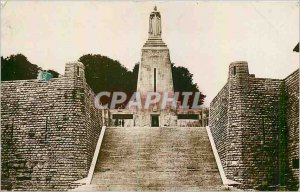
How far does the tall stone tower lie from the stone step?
A: 8115 mm

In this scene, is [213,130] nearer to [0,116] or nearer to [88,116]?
[88,116]

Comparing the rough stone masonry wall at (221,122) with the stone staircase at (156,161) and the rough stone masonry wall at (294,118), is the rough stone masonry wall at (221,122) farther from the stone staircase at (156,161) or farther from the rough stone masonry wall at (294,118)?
the rough stone masonry wall at (294,118)

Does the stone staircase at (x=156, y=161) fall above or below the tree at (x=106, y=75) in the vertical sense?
below

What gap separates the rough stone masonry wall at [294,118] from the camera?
16672 mm

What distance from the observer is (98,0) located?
1617 centimetres

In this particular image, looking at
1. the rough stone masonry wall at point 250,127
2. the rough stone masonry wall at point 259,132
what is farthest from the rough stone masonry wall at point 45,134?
the rough stone masonry wall at point 259,132

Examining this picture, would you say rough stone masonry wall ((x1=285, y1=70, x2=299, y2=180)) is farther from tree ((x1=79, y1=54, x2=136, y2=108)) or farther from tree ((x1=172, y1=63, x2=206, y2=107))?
tree ((x1=79, y1=54, x2=136, y2=108))

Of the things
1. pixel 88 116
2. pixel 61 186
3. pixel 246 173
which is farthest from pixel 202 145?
pixel 61 186

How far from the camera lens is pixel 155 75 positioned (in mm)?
29984

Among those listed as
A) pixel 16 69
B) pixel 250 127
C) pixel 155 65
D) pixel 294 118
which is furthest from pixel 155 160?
pixel 155 65

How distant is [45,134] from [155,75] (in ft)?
44.1

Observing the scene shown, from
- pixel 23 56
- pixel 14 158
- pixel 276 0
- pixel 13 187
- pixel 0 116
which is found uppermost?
pixel 276 0

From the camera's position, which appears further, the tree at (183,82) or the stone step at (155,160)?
the tree at (183,82)

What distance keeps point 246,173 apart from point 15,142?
8.99m
